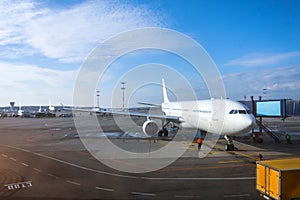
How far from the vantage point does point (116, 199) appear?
35.0 ft

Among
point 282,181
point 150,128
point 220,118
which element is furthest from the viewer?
point 150,128

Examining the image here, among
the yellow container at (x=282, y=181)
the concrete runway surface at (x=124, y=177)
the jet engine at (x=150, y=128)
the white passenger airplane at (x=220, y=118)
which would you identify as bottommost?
the concrete runway surface at (x=124, y=177)

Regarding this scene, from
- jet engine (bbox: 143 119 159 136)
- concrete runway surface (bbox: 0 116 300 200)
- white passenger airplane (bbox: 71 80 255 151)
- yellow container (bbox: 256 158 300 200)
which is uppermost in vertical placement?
white passenger airplane (bbox: 71 80 255 151)

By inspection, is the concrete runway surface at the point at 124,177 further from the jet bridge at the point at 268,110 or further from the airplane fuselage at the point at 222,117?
the jet bridge at the point at 268,110

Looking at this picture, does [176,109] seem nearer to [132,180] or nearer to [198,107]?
[198,107]

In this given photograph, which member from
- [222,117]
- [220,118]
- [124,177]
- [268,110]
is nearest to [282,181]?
[124,177]

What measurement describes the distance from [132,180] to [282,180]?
7.26m

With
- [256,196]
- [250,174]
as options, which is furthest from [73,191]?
[250,174]

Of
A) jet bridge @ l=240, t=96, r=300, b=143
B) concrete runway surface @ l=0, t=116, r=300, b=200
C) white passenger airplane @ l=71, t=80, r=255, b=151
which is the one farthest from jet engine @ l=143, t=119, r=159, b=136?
jet bridge @ l=240, t=96, r=300, b=143

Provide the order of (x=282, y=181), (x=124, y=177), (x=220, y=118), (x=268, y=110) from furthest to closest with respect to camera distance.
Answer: (x=268, y=110) < (x=220, y=118) < (x=124, y=177) < (x=282, y=181)

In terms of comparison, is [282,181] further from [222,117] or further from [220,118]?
[220,118]

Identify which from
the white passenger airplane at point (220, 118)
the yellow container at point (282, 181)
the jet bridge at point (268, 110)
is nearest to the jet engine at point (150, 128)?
the white passenger airplane at point (220, 118)

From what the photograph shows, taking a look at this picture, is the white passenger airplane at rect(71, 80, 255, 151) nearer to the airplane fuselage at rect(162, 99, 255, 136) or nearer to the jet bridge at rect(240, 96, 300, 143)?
the airplane fuselage at rect(162, 99, 255, 136)

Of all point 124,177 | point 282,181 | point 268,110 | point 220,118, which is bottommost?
point 124,177
